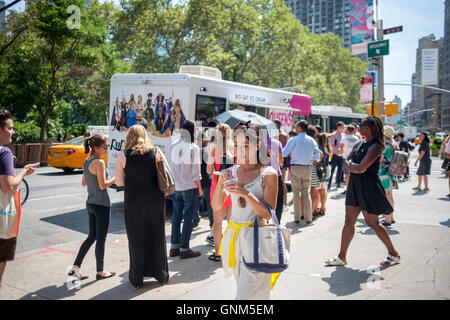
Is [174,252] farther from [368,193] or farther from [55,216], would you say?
[55,216]

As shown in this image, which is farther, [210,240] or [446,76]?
[446,76]

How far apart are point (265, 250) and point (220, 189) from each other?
0.70m

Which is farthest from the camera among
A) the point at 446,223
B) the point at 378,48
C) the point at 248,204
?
the point at 378,48

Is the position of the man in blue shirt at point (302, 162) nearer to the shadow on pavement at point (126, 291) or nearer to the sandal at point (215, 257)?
the sandal at point (215, 257)

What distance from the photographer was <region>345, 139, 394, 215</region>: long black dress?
17.0 feet

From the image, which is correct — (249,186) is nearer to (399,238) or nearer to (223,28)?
(399,238)

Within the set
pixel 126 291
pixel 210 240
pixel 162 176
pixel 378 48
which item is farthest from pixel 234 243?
pixel 378 48

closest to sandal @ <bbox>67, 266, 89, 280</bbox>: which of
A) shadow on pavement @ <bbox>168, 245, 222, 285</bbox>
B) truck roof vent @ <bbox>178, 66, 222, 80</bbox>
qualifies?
shadow on pavement @ <bbox>168, 245, 222, 285</bbox>

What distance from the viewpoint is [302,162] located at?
7680 millimetres

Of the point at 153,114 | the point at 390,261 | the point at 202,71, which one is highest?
the point at 202,71

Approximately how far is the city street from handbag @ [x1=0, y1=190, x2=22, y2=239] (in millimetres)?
1003

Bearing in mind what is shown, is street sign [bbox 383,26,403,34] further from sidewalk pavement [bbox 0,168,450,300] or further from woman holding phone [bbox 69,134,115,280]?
woman holding phone [bbox 69,134,115,280]

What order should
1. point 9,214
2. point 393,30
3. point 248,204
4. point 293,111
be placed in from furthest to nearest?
point 393,30 → point 293,111 → point 9,214 → point 248,204

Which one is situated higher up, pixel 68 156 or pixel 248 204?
pixel 68 156
